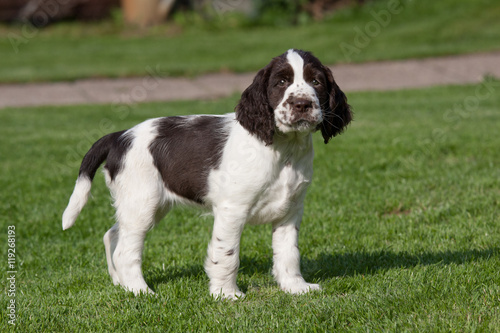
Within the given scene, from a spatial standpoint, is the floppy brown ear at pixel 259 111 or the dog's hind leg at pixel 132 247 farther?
the dog's hind leg at pixel 132 247

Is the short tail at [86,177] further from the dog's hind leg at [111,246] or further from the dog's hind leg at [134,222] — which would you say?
the dog's hind leg at [111,246]

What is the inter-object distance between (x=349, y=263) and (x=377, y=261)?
0.64 feet

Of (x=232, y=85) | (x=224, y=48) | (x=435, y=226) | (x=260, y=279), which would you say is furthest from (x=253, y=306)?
(x=224, y=48)

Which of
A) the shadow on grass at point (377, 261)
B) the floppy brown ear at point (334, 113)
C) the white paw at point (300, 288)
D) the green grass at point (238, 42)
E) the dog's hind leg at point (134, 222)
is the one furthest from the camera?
the green grass at point (238, 42)

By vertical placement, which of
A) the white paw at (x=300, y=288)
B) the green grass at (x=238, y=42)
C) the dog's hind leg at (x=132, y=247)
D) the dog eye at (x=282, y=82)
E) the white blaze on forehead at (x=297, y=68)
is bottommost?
the green grass at (x=238, y=42)

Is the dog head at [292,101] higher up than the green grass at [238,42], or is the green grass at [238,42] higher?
the dog head at [292,101]

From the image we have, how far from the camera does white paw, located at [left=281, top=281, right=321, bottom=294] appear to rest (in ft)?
13.9

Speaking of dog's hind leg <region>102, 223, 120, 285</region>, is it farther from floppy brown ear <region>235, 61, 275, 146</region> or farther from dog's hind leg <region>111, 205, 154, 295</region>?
floppy brown ear <region>235, 61, 275, 146</region>

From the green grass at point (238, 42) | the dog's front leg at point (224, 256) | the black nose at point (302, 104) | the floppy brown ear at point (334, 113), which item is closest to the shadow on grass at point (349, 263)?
the dog's front leg at point (224, 256)

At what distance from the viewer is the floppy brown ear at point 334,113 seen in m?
4.08

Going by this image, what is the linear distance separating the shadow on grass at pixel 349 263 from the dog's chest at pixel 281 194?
63cm

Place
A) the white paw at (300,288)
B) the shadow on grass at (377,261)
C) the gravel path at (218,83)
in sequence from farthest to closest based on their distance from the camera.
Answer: the gravel path at (218,83), the shadow on grass at (377,261), the white paw at (300,288)

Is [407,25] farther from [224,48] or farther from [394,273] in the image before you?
[394,273]

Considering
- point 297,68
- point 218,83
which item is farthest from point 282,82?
point 218,83
